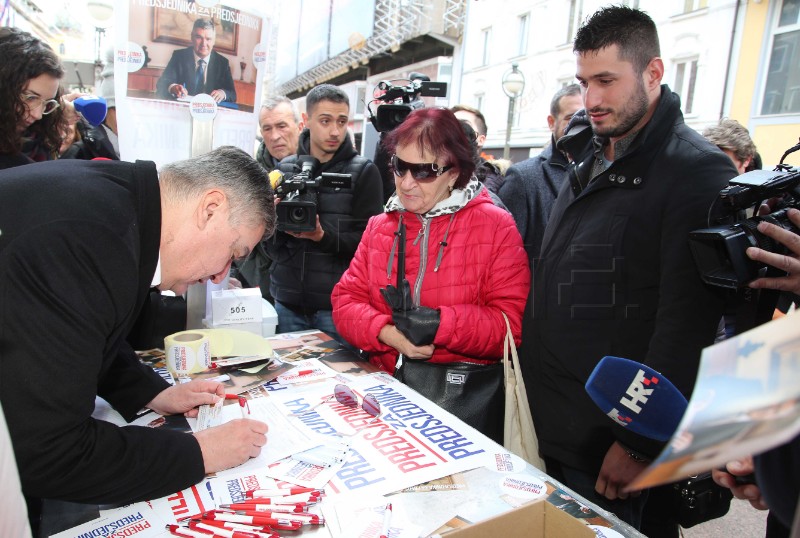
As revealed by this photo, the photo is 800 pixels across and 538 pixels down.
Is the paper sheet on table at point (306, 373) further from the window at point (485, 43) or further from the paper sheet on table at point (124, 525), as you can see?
the window at point (485, 43)

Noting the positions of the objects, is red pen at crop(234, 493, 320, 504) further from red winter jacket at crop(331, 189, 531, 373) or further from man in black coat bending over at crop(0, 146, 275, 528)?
red winter jacket at crop(331, 189, 531, 373)

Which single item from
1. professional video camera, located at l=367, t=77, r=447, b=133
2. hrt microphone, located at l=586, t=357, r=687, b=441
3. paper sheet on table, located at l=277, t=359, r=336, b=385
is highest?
professional video camera, located at l=367, t=77, r=447, b=133

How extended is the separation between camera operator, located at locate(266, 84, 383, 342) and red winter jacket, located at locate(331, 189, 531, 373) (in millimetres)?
664

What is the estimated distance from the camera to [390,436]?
136cm

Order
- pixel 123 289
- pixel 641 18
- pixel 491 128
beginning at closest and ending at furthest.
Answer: pixel 123 289 < pixel 641 18 < pixel 491 128

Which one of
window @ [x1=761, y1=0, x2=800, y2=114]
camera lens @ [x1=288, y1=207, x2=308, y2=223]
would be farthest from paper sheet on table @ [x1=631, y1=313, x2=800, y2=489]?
window @ [x1=761, y1=0, x2=800, y2=114]

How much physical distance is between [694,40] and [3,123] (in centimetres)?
932

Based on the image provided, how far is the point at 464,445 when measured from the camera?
51.8 inches

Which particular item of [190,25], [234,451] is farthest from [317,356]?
[190,25]

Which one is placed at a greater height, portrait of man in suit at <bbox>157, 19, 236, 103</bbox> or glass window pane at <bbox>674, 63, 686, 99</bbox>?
glass window pane at <bbox>674, 63, 686, 99</bbox>

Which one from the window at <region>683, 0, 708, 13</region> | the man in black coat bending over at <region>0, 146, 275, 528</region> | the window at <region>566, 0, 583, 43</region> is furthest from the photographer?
the window at <region>566, 0, 583, 43</region>

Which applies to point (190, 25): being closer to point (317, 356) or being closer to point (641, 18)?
point (317, 356)

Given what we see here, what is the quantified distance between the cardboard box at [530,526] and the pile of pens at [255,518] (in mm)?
350

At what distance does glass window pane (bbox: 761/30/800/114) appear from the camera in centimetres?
738
